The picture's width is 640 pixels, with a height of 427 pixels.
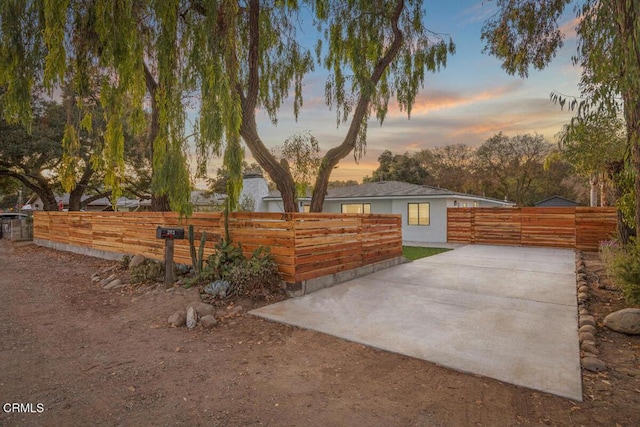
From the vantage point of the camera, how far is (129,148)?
17.4 m

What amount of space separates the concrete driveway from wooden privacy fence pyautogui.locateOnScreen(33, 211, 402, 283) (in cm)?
51

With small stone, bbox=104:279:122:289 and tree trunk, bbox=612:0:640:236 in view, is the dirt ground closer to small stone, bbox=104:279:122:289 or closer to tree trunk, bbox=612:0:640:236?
small stone, bbox=104:279:122:289

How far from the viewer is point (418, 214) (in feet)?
51.6

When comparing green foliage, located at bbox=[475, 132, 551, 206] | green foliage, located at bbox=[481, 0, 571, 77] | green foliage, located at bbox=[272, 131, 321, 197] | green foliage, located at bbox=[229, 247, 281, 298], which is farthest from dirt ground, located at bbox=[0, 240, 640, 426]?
green foliage, located at bbox=[475, 132, 551, 206]

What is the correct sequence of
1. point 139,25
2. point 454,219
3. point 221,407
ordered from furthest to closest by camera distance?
point 454,219
point 139,25
point 221,407

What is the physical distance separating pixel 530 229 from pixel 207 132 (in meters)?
12.4

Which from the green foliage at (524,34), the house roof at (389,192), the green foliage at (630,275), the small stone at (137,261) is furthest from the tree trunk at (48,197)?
the green foliage at (630,275)

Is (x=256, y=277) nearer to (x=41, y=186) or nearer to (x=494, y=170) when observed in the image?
(x=41, y=186)

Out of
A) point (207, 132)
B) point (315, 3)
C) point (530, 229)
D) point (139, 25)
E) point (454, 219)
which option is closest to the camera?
point (207, 132)

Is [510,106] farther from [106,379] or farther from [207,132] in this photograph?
[106,379]

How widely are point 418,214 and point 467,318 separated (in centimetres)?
1174

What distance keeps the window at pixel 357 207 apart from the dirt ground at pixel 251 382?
12.7m

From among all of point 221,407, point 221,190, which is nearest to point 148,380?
point 221,407

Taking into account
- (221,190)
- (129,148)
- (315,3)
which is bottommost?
(221,190)
